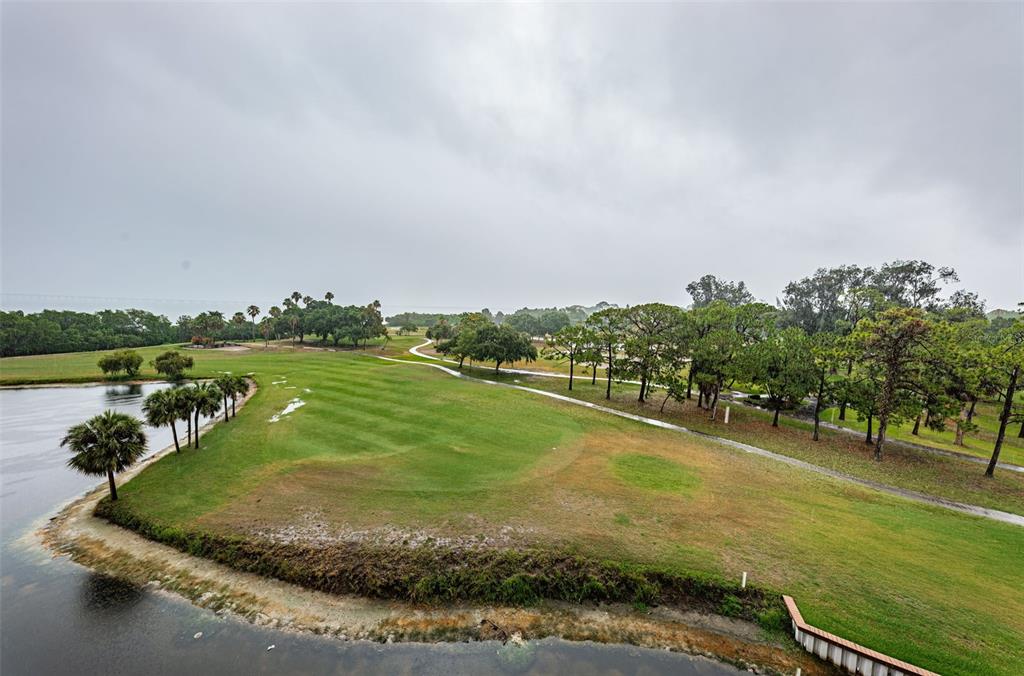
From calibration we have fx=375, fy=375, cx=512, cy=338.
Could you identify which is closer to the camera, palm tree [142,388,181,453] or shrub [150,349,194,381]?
palm tree [142,388,181,453]

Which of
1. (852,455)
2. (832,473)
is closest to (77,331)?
(832,473)

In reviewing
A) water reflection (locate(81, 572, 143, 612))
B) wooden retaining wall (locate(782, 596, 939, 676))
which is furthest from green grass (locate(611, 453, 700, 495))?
water reflection (locate(81, 572, 143, 612))

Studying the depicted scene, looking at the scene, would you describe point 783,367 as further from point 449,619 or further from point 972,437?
point 449,619

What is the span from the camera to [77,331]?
83.6 metres

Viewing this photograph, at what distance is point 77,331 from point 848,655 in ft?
425

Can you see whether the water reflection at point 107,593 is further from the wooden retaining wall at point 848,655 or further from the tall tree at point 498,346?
the tall tree at point 498,346

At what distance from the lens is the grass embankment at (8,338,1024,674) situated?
1237 centimetres

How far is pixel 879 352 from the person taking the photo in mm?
26594

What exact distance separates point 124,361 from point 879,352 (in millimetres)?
84441

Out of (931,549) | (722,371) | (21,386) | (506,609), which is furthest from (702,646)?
(21,386)

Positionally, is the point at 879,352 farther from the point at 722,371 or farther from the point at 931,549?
the point at 931,549

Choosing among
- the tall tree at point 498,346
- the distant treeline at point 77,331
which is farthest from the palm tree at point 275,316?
the tall tree at point 498,346

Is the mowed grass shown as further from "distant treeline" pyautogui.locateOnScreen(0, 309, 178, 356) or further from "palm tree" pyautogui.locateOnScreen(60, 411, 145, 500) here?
"distant treeline" pyautogui.locateOnScreen(0, 309, 178, 356)

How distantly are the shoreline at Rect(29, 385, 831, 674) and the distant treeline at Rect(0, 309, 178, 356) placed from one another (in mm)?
95948
